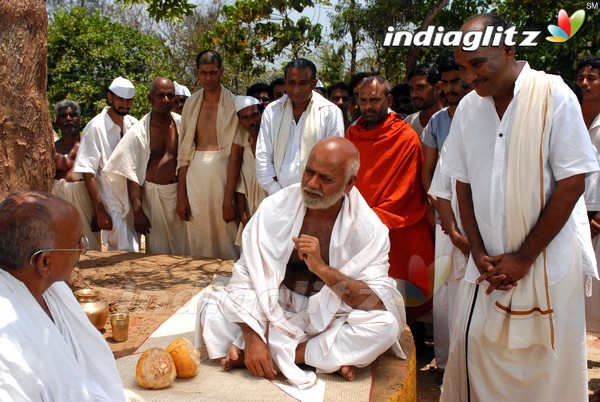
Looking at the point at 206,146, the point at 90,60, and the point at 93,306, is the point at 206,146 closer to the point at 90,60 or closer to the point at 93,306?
the point at 93,306

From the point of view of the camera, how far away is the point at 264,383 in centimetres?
306

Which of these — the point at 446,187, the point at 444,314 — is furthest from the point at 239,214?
the point at 446,187

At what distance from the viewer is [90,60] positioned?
14.7m

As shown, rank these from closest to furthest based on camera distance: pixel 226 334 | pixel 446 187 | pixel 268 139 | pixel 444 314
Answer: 1. pixel 226 334
2. pixel 446 187
3. pixel 444 314
4. pixel 268 139

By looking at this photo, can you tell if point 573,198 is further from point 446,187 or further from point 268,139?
point 268,139

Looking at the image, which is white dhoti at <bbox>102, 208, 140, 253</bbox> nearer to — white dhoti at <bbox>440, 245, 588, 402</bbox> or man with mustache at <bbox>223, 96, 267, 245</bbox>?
man with mustache at <bbox>223, 96, 267, 245</bbox>

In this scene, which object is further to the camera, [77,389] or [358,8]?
[358,8]

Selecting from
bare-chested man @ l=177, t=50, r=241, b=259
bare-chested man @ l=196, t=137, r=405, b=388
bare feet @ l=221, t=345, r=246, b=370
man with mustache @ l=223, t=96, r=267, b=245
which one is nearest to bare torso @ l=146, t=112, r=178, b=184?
bare-chested man @ l=177, t=50, r=241, b=259

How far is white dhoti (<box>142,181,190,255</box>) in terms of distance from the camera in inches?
251

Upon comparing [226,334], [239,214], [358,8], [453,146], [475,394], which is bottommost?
[475,394]

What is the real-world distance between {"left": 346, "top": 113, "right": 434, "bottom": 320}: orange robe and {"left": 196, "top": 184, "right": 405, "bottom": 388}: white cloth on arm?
1133 millimetres

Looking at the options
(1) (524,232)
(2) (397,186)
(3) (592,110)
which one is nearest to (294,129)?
(2) (397,186)

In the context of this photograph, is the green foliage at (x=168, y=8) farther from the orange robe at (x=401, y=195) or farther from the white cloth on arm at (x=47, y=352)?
the white cloth on arm at (x=47, y=352)

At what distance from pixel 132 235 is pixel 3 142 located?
116 inches
